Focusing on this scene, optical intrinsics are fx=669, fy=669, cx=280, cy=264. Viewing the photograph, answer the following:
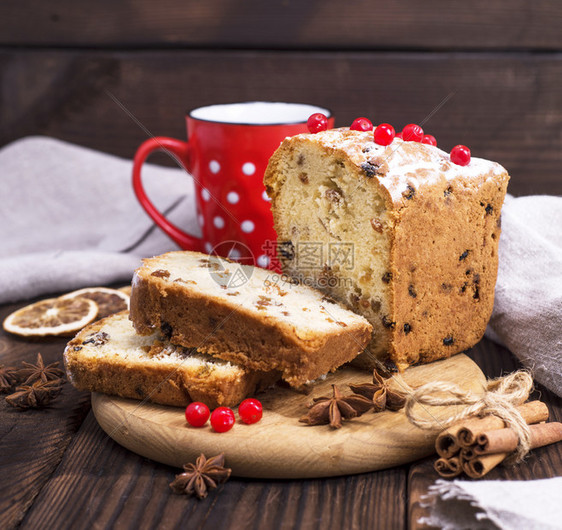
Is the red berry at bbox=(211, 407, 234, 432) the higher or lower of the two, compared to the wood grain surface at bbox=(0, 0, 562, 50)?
lower

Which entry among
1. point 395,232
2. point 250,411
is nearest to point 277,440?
point 250,411

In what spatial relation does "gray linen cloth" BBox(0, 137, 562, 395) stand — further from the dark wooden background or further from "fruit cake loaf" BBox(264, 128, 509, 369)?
the dark wooden background

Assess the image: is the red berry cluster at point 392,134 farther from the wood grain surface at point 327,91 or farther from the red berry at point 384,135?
the wood grain surface at point 327,91

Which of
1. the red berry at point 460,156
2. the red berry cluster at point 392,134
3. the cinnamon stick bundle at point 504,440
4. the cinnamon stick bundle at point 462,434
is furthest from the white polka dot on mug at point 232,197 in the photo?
the cinnamon stick bundle at point 504,440

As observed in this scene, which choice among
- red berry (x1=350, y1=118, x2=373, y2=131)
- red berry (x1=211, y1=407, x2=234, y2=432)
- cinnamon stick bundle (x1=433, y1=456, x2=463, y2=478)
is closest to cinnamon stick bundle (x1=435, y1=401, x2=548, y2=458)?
cinnamon stick bundle (x1=433, y1=456, x2=463, y2=478)

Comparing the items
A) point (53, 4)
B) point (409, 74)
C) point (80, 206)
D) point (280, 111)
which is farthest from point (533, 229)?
point (53, 4)
